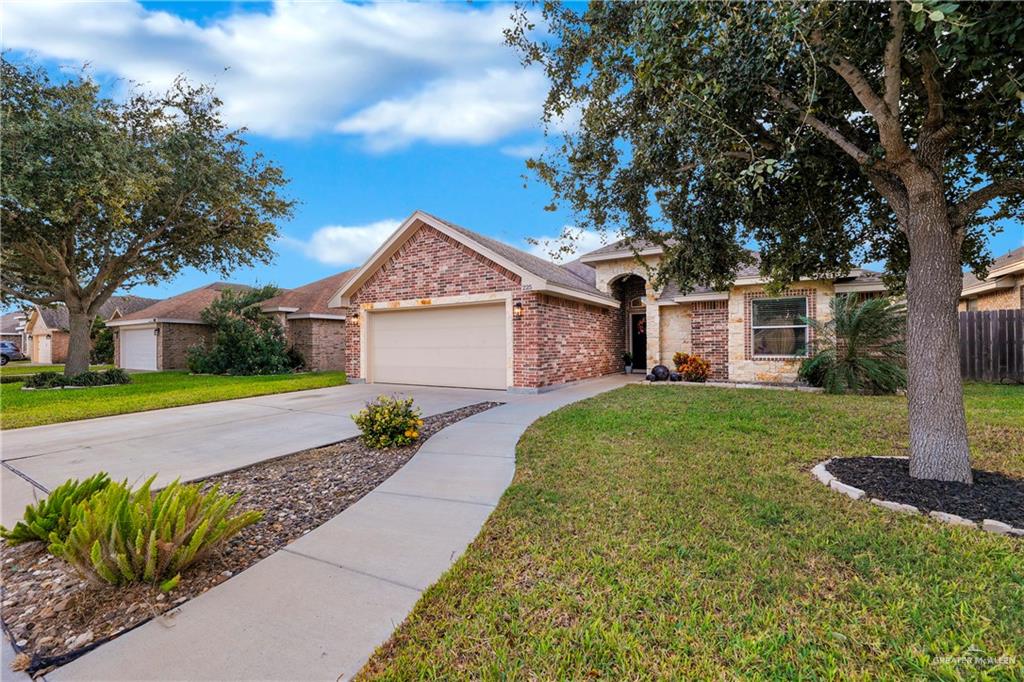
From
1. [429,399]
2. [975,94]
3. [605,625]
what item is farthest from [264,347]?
[975,94]

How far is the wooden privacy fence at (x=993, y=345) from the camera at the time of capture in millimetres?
11148

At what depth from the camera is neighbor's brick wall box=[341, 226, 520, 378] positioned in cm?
1178

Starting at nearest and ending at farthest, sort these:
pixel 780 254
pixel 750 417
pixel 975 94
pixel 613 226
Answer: pixel 975 94, pixel 780 254, pixel 613 226, pixel 750 417

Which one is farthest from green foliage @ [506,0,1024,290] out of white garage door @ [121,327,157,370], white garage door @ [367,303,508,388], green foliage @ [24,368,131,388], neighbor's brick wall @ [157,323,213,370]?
white garage door @ [121,327,157,370]

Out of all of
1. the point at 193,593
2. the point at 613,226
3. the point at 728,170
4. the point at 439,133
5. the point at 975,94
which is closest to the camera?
the point at 193,593

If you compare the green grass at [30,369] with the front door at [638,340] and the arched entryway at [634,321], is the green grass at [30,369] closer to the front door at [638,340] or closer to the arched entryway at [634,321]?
the arched entryway at [634,321]

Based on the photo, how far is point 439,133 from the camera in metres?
11.1

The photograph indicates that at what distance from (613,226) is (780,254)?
234cm

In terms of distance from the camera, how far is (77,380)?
47.4ft

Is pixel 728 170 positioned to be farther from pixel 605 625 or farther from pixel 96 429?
pixel 96 429

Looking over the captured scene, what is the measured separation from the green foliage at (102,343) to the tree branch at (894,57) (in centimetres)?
3595

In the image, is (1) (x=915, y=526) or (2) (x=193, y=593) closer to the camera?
(2) (x=193, y=593)

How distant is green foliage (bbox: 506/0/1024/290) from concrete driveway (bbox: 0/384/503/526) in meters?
5.36

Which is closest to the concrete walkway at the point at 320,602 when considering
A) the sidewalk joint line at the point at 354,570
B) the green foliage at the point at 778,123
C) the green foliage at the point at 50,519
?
the sidewalk joint line at the point at 354,570
